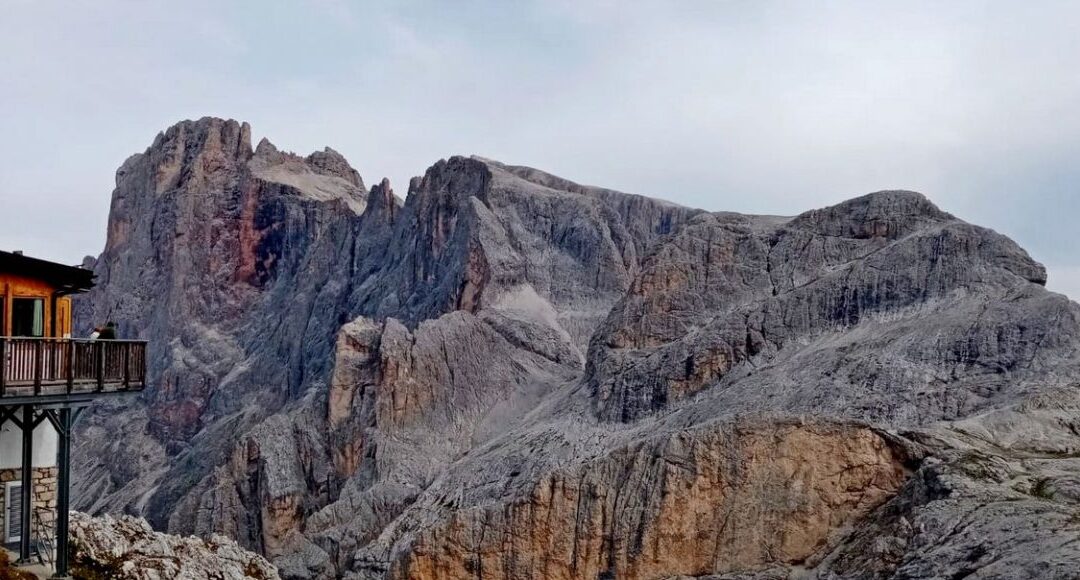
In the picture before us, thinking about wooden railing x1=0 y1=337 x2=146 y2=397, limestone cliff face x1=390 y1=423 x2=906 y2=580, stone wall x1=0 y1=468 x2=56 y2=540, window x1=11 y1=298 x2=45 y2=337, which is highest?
window x1=11 y1=298 x2=45 y2=337

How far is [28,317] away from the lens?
95.8ft

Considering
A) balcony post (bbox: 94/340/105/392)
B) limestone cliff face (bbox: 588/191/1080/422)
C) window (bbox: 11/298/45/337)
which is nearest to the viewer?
balcony post (bbox: 94/340/105/392)

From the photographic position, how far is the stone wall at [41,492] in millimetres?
29031

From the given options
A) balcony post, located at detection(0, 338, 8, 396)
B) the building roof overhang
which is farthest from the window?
balcony post, located at detection(0, 338, 8, 396)

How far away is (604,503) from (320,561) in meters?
24.1

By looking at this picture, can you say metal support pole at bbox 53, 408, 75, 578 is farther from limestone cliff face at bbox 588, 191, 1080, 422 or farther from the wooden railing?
limestone cliff face at bbox 588, 191, 1080, 422

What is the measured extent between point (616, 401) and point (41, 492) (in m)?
41.7

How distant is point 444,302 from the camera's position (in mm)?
108375

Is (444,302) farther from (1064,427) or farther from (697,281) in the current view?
(1064,427)

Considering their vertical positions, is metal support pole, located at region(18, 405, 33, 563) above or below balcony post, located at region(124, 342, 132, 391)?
below

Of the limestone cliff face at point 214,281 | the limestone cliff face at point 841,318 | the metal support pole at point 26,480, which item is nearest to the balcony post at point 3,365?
the metal support pole at point 26,480

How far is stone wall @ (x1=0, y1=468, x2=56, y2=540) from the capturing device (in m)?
29.0

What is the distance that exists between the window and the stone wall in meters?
3.25

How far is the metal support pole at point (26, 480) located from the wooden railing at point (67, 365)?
116cm
